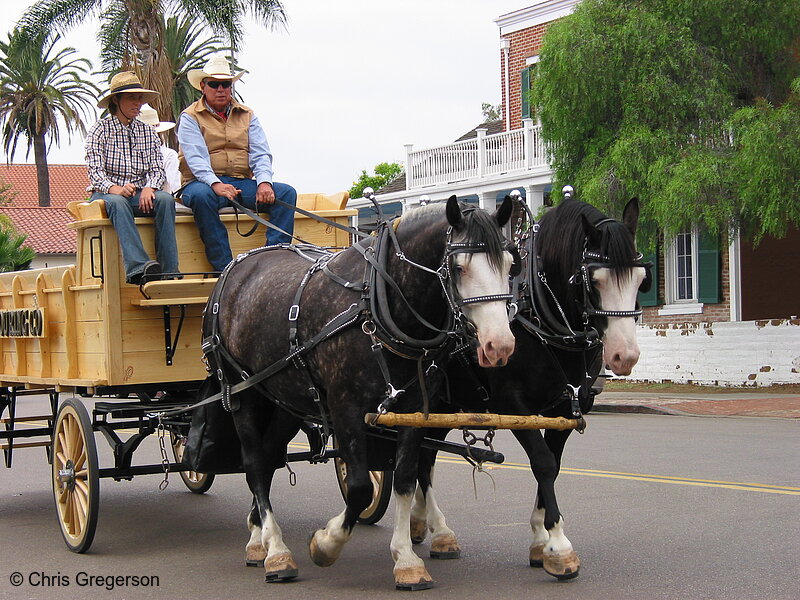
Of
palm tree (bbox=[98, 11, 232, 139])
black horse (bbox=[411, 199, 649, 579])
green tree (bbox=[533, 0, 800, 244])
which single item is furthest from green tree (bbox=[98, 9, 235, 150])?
black horse (bbox=[411, 199, 649, 579])

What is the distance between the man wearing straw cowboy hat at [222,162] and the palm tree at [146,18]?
18185 millimetres

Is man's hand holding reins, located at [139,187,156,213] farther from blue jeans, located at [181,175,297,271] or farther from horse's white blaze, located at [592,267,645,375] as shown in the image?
horse's white blaze, located at [592,267,645,375]

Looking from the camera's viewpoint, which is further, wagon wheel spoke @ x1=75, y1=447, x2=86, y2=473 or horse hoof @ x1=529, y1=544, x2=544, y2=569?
wagon wheel spoke @ x1=75, y1=447, x2=86, y2=473

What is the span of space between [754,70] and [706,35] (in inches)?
48.7

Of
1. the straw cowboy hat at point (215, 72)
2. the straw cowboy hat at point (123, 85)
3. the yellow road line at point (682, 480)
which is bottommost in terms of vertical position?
the yellow road line at point (682, 480)

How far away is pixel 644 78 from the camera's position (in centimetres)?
1969

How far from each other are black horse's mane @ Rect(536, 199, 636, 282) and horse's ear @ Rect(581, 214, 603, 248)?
0.06ft

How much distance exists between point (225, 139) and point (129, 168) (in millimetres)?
753

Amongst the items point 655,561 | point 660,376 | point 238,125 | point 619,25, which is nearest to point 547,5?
point 619,25

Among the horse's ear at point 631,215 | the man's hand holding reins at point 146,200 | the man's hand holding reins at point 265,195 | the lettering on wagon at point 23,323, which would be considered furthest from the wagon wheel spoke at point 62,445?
the horse's ear at point 631,215

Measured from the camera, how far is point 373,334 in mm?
5996

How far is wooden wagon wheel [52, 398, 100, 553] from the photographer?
24.1ft

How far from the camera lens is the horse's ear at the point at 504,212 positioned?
5758mm

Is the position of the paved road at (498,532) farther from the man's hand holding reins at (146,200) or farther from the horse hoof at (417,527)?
the man's hand holding reins at (146,200)
